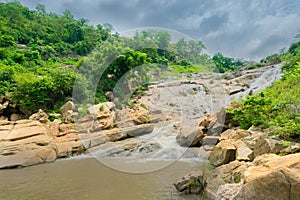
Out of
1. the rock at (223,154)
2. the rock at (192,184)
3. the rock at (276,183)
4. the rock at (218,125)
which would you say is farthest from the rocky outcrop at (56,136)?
the rock at (276,183)

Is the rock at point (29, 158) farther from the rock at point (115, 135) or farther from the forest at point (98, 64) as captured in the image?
the forest at point (98, 64)

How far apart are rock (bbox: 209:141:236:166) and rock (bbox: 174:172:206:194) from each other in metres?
1.73

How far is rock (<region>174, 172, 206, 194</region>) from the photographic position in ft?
17.9

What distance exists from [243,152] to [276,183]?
12.8ft

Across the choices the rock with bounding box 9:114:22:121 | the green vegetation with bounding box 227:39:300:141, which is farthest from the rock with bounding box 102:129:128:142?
the rock with bounding box 9:114:22:121

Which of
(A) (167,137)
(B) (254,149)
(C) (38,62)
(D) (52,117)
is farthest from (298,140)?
(C) (38,62)

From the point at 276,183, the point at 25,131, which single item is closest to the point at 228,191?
→ the point at 276,183

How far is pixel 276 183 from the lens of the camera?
2.82 meters

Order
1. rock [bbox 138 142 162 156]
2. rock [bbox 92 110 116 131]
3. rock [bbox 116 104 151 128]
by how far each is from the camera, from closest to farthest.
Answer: rock [bbox 138 142 162 156], rock [bbox 92 110 116 131], rock [bbox 116 104 151 128]

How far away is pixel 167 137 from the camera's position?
40.0 feet

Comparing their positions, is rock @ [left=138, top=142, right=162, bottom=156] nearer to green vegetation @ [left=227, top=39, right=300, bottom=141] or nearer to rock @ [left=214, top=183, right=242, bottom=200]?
green vegetation @ [left=227, top=39, right=300, bottom=141]

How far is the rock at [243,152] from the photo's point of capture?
20.5 ft

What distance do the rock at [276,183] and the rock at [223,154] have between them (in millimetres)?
4124

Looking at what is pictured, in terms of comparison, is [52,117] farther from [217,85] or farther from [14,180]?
[217,85]
